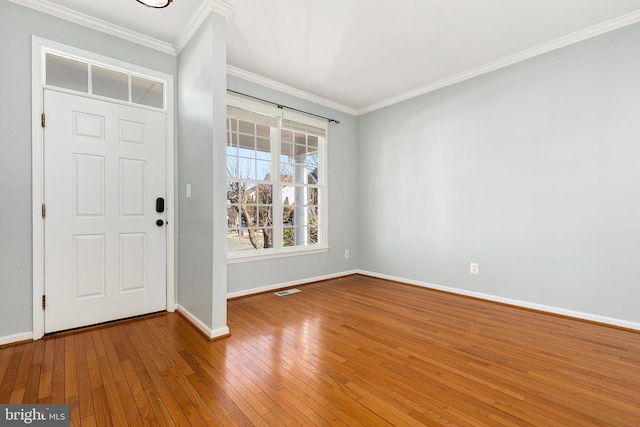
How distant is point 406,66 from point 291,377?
350cm

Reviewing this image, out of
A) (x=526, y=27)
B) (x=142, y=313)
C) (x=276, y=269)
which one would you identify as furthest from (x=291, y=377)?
(x=526, y=27)

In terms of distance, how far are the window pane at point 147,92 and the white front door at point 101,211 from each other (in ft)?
0.47

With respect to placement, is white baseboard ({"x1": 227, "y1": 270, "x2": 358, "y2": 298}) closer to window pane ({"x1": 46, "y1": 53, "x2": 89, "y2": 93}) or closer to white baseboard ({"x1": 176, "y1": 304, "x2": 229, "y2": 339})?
white baseboard ({"x1": 176, "y1": 304, "x2": 229, "y2": 339})

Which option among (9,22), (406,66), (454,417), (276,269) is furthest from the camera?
(276,269)

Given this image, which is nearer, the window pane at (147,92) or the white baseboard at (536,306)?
the white baseboard at (536,306)

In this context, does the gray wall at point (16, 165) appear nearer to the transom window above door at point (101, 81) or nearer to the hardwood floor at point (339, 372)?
the transom window above door at point (101, 81)

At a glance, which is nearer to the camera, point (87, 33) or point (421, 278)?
point (87, 33)

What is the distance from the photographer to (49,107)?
2430 mm

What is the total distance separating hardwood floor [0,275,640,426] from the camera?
1515mm

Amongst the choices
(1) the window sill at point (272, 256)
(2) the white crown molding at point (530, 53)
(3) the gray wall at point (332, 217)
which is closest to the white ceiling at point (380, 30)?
(2) the white crown molding at point (530, 53)

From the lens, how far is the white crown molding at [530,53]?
8.69ft

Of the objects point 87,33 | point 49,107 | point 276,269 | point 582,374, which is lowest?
point 582,374

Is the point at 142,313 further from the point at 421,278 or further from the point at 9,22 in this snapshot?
the point at 421,278

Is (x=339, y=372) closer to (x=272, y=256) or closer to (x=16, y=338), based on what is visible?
(x=272, y=256)
